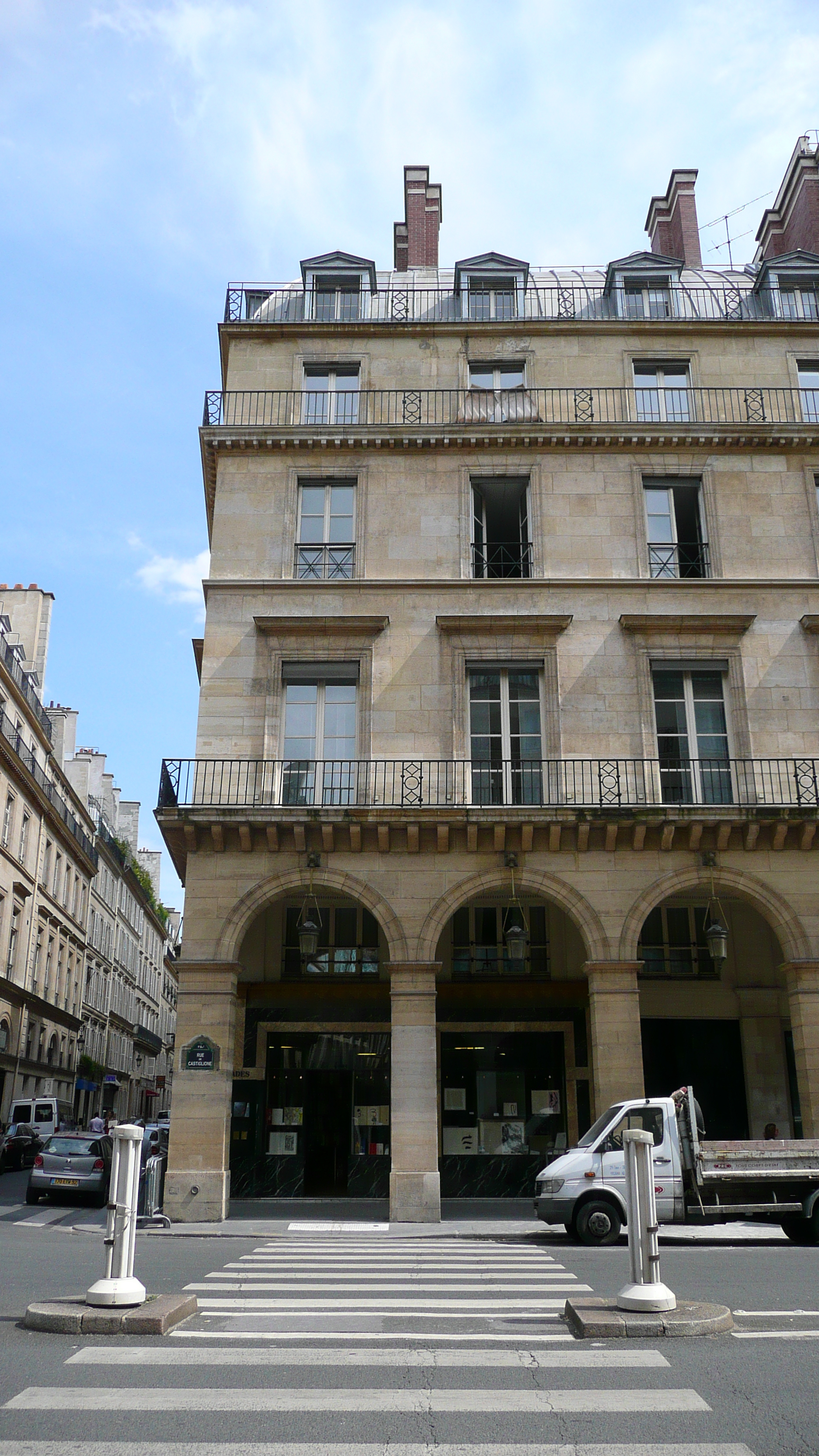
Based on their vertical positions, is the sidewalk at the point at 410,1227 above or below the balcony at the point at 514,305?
below

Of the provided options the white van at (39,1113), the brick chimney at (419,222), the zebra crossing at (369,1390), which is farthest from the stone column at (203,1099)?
the white van at (39,1113)

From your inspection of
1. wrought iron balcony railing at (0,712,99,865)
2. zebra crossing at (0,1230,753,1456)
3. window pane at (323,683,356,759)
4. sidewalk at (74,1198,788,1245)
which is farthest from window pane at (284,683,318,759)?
wrought iron balcony railing at (0,712,99,865)

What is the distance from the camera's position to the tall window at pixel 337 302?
89.1 feet

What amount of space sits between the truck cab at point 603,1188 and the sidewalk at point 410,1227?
70 cm

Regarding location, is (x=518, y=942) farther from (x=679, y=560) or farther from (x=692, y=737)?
(x=679, y=560)

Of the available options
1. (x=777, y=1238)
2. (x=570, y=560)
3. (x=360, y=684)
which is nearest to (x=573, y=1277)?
(x=777, y=1238)

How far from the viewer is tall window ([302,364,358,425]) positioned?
25953 millimetres

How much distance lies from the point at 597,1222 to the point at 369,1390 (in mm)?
10099

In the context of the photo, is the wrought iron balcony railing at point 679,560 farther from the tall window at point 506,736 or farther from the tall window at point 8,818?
the tall window at point 8,818

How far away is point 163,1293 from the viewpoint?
11078 mm

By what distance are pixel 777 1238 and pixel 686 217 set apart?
79.4ft

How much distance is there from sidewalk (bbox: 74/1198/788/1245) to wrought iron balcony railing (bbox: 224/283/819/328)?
18.5 meters

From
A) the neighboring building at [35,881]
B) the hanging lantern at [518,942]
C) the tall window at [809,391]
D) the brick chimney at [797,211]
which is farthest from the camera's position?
the neighboring building at [35,881]

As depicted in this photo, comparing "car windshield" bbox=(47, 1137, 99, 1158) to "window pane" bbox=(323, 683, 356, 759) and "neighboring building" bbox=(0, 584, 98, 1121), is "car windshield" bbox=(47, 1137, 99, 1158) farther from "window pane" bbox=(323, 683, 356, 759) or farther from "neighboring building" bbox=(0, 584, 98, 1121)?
"neighboring building" bbox=(0, 584, 98, 1121)
